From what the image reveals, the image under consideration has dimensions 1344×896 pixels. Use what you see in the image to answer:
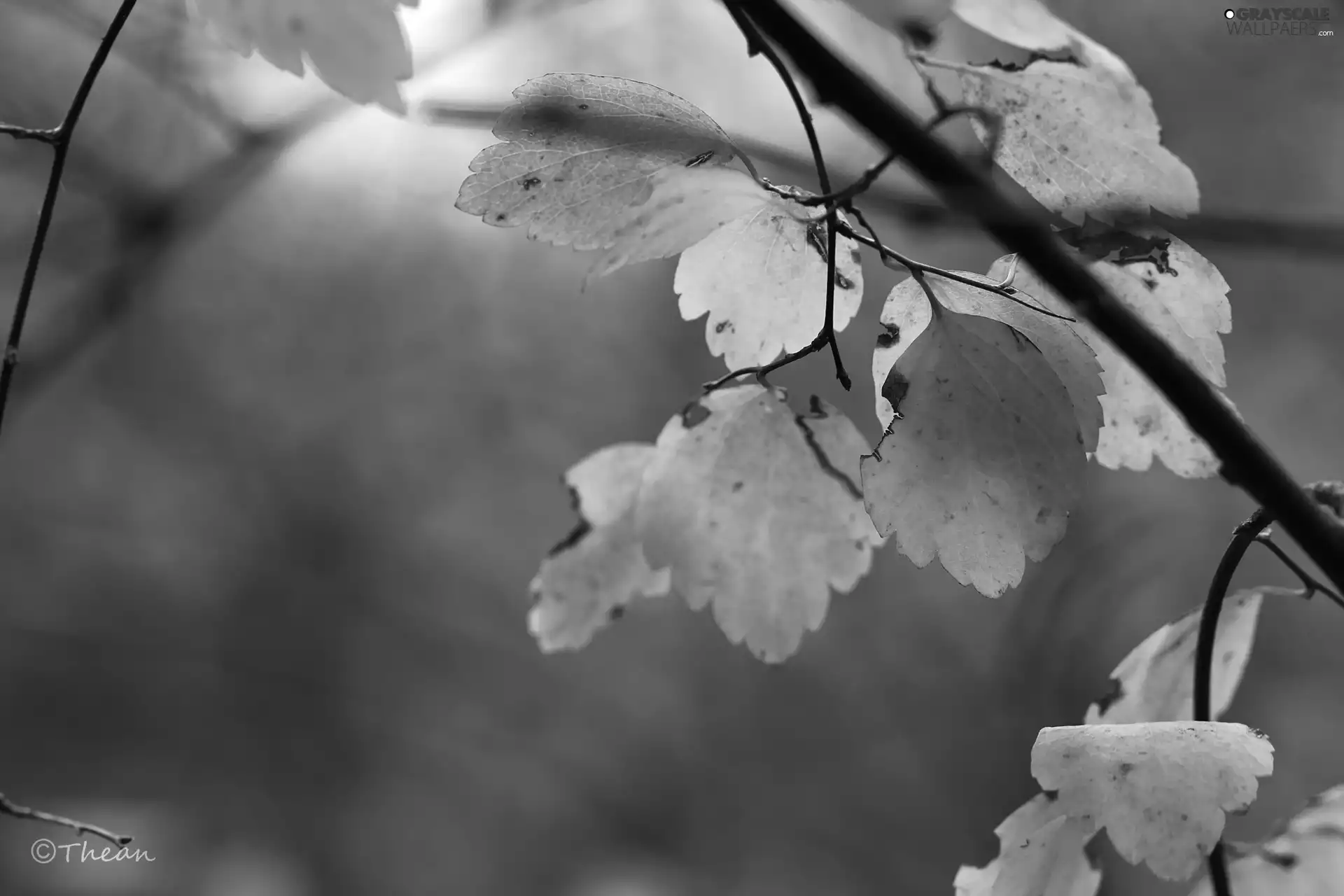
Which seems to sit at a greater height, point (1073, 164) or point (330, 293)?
point (330, 293)

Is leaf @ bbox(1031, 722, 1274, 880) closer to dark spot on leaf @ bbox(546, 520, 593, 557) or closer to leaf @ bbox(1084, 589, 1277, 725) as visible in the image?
leaf @ bbox(1084, 589, 1277, 725)

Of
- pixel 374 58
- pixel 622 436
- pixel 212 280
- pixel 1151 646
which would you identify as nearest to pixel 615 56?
pixel 622 436

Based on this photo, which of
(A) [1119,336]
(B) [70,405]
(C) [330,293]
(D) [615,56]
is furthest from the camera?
(C) [330,293]

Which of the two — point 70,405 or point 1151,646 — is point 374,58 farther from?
point 70,405

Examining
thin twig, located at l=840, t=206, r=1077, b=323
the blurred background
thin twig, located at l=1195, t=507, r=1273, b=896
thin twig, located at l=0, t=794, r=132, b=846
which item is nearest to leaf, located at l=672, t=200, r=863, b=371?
thin twig, located at l=840, t=206, r=1077, b=323

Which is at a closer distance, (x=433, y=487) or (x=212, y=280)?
(x=212, y=280)
